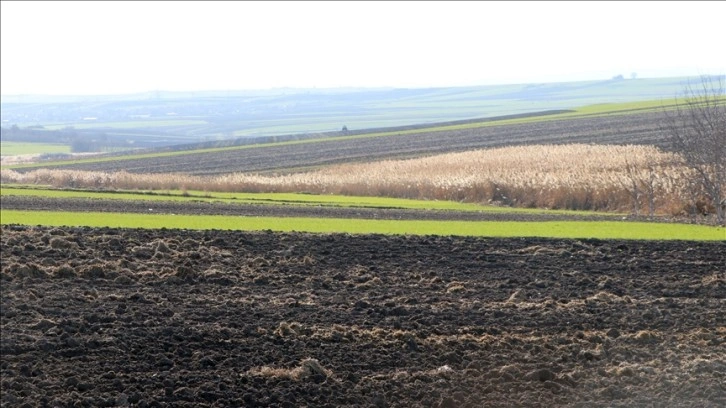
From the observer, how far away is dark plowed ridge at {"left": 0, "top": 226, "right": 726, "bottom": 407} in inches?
481

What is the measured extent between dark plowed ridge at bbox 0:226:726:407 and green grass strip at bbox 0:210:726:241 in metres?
2.13

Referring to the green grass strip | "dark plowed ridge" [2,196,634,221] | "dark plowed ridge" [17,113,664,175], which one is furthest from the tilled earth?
"dark plowed ridge" [17,113,664,175]

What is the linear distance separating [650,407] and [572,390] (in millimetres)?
972

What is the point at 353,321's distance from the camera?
51.4 feet

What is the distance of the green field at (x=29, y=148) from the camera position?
4240 inches

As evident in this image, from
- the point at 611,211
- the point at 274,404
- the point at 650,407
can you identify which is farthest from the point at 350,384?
the point at 611,211

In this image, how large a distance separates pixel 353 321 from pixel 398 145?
2328 inches

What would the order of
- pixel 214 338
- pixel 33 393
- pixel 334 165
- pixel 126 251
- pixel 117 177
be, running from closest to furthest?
pixel 33 393, pixel 214 338, pixel 126 251, pixel 117 177, pixel 334 165

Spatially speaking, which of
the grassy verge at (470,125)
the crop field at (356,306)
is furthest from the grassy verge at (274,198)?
the grassy verge at (470,125)

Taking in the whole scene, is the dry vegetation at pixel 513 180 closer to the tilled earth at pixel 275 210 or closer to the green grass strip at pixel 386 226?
the tilled earth at pixel 275 210

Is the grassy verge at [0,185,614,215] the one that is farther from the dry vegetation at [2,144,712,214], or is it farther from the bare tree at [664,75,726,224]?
the bare tree at [664,75,726,224]

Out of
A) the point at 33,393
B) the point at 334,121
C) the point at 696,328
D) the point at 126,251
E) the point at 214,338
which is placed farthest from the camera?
the point at 334,121

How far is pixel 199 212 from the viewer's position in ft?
105

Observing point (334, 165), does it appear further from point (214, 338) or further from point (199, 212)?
point (214, 338)
